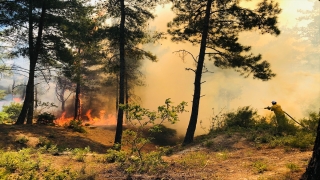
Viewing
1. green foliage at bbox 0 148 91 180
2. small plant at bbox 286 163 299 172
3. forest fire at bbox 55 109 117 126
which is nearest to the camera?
small plant at bbox 286 163 299 172

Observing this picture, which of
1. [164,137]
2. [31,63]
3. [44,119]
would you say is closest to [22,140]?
[31,63]

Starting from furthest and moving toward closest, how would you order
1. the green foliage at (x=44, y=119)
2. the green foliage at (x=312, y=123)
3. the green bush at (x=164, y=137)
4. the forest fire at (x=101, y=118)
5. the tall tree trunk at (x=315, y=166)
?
the forest fire at (x=101, y=118), the green bush at (x=164, y=137), the green foliage at (x=44, y=119), the green foliage at (x=312, y=123), the tall tree trunk at (x=315, y=166)

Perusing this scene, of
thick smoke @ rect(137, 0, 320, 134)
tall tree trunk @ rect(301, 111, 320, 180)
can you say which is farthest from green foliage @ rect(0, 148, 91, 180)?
thick smoke @ rect(137, 0, 320, 134)

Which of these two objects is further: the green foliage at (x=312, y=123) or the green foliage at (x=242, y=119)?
the green foliage at (x=242, y=119)

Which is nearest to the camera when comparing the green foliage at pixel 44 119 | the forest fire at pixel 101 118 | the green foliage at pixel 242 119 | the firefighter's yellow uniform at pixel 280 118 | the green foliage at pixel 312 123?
the green foliage at pixel 312 123

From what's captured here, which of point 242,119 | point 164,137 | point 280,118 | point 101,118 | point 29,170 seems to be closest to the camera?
point 29,170

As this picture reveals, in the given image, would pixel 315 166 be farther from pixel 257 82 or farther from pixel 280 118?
pixel 257 82

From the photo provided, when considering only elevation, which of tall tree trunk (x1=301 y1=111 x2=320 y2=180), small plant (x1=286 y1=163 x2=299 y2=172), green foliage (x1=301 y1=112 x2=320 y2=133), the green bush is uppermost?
green foliage (x1=301 y1=112 x2=320 y2=133)

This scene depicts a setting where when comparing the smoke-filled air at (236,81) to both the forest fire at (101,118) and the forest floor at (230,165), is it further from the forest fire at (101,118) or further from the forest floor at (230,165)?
the forest floor at (230,165)

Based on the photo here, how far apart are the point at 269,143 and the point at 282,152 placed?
51.2 inches

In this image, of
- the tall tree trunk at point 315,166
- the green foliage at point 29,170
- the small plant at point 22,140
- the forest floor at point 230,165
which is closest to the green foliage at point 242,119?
the forest floor at point 230,165

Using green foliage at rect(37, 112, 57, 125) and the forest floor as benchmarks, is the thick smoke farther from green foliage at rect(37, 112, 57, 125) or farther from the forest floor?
the forest floor

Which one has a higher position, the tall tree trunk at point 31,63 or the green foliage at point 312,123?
the tall tree trunk at point 31,63

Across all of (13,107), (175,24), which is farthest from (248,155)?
(13,107)
